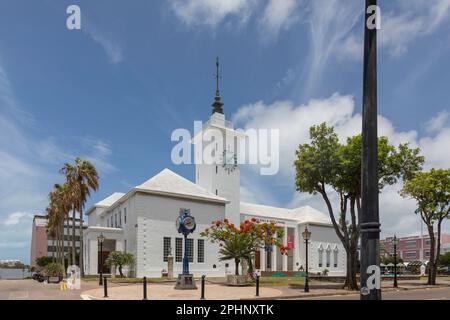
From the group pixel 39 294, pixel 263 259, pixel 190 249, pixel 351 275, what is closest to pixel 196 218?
pixel 190 249

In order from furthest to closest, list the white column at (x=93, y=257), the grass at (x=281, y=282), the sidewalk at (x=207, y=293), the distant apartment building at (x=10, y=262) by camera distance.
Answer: the distant apartment building at (x=10, y=262) < the white column at (x=93, y=257) < the grass at (x=281, y=282) < the sidewalk at (x=207, y=293)

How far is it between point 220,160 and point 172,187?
33.9ft

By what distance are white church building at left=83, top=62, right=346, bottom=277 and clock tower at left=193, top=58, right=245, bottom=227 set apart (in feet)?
0.41

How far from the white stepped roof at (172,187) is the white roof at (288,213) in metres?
10.3

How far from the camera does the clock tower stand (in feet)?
179

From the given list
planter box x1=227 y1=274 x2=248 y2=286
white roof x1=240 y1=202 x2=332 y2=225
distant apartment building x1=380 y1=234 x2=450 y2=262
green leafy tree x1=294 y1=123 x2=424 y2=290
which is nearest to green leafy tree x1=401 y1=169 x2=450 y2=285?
green leafy tree x1=294 y1=123 x2=424 y2=290

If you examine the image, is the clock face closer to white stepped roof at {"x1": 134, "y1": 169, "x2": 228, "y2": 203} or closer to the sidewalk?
the sidewalk

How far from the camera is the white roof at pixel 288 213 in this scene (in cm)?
6061

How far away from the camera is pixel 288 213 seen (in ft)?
222

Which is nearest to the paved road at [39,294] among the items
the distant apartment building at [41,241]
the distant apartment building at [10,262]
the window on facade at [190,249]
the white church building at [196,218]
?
the white church building at [196,218]

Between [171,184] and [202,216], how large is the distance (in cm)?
487

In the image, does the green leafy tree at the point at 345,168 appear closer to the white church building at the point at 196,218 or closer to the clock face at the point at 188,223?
the clock face at the point at 188,223
